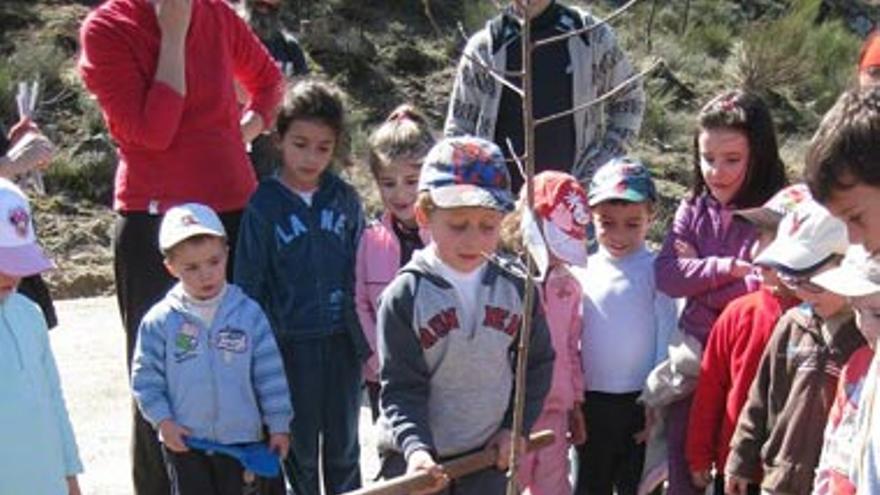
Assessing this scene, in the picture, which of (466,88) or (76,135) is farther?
(76,135)

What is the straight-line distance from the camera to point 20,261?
3.38m

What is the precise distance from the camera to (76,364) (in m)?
7.03

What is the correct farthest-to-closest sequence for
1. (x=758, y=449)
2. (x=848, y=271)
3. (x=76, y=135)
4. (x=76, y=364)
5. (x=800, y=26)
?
(x=800, y=26) < (x=76, y=135) < (x=76, y=364) < (x=758, y=449) < (x=848, y=271)

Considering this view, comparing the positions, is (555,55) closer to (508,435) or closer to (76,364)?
(508,435)

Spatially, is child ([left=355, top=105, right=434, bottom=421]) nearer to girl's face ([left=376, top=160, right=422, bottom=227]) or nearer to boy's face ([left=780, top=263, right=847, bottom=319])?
girl's face ([left=376, top=160, right=422, bottom=227])

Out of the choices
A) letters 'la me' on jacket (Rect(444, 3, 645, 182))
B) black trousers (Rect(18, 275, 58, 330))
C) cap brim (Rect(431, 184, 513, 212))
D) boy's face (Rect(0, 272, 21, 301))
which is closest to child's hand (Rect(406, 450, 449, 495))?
cap brim (Rect(431, 184, 513, 212))

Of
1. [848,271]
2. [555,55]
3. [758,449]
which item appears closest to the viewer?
[848,271]

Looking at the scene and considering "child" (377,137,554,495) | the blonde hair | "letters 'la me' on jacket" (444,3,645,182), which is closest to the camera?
"child" (377,137,554,495)

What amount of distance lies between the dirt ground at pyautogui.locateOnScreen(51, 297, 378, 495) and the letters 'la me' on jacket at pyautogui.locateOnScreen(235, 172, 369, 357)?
4.27 ft

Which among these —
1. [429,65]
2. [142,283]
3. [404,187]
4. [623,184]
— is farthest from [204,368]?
[429,65]

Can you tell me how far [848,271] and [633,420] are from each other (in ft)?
4.80

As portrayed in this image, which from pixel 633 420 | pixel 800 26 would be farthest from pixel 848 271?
pixel 800 26

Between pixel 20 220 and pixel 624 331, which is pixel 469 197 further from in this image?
pixel 20 220

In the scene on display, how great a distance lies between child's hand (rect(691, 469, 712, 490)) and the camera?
3.95 metres
